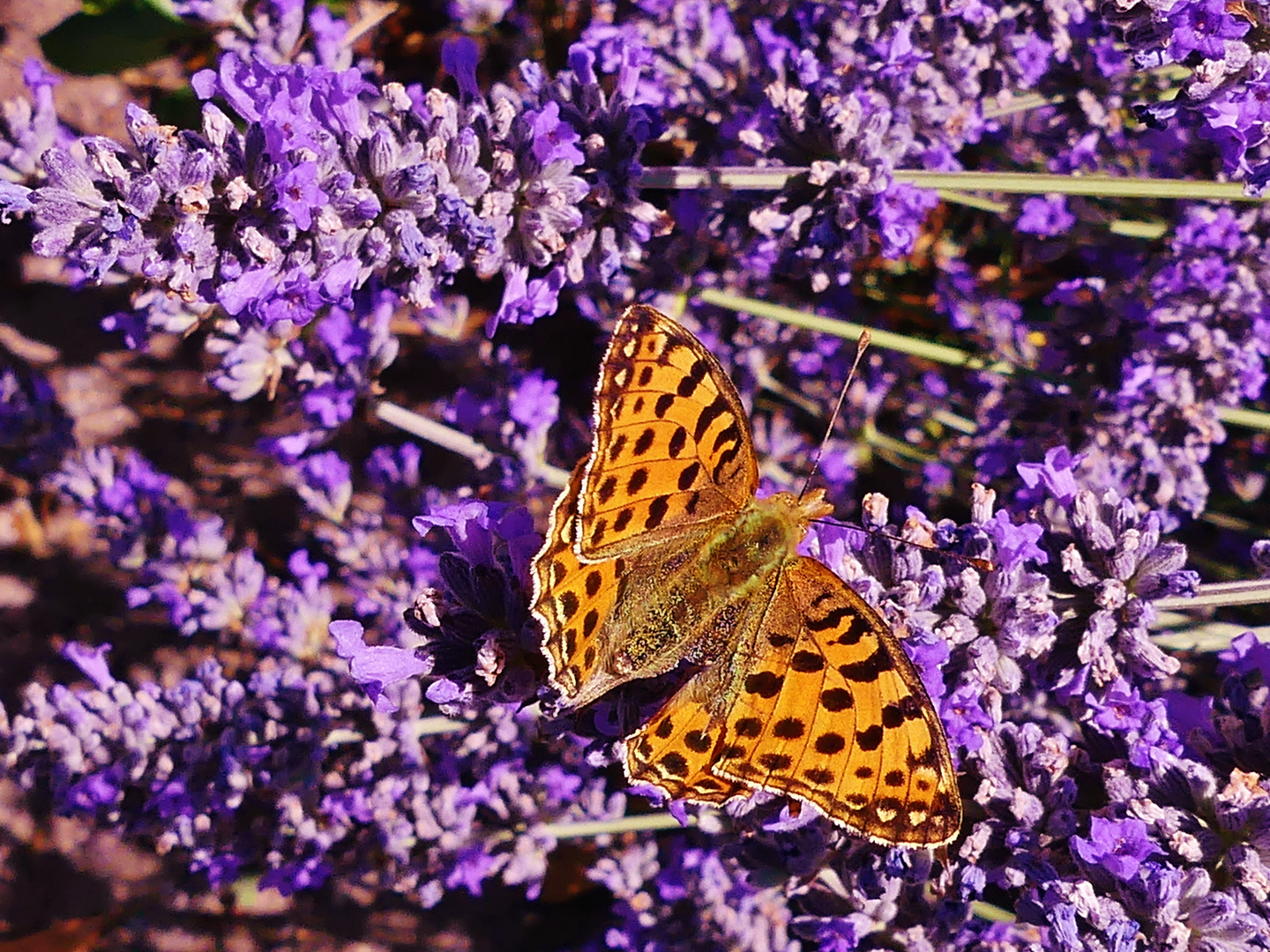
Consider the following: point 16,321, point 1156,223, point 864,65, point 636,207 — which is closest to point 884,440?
point 1156,223

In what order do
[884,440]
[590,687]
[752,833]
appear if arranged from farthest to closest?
[884,440] < [752,833] < [590,687]

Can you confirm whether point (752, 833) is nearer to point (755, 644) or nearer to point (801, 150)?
point (755, 644)

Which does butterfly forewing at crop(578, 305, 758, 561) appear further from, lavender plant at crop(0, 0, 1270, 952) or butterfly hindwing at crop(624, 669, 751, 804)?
butterfly hindwing at crop(624, 669, 751, 804)

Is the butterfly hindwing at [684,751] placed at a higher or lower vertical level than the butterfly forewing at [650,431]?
lower

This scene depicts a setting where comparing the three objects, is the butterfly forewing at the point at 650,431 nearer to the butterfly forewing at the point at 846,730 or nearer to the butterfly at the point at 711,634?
the butterfly at the point at 711,634

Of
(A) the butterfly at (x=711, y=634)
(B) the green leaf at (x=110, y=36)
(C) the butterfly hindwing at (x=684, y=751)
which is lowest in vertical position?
(C) the butterfly hindwing at (x=684, y=751)

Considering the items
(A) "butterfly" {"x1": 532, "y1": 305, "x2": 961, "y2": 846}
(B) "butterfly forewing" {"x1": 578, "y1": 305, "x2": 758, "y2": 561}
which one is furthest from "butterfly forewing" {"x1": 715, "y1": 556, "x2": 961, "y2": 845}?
(B) "butterfly forewing" {"x1": 578, "y1": 305, "x2": 758, "y2": 561}

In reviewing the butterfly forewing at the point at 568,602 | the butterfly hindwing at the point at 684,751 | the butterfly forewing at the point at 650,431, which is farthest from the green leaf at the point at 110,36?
the butterfly hindwing at the point at 684,751

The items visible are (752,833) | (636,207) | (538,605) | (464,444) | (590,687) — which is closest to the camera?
(538,605)
